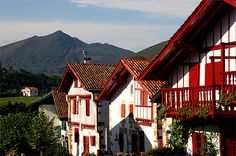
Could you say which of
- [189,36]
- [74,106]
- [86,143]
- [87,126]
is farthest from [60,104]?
[189,36]

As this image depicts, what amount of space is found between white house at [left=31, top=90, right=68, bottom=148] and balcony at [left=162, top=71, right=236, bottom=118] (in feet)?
78.1

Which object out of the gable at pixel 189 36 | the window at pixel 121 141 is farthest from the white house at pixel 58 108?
the gable at pixel 189 36

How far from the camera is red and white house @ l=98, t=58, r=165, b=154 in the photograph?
84.5 ft

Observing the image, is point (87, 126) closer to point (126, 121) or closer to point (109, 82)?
point (126, 121)

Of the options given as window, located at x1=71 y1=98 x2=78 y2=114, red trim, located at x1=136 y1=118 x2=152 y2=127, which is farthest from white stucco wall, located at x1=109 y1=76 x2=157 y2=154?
window, located at x1=71 y1=98 x2=78 y2=114

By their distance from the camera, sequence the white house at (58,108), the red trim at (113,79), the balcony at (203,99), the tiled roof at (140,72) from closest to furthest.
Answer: the balcony at (203,99) → the tiled roof at (140,72) → the red trim at (113,79) → the white house at (58,108)

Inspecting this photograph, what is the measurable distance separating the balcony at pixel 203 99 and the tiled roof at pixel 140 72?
194 inches

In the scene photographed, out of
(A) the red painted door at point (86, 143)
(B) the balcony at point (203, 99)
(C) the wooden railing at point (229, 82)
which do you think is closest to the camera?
(C) the wooden railing at point (229, 82)

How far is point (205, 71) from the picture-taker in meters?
19.3

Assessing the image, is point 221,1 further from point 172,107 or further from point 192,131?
point 192,131

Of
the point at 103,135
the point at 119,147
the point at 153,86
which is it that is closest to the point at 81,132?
the point at 103,135

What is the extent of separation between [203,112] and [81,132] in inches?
824

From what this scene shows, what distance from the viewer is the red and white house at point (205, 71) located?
54.6ft

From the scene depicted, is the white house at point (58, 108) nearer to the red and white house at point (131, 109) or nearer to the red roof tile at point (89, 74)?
the red roof tile at point (89, 74)
